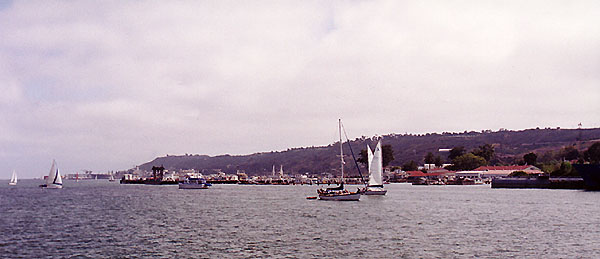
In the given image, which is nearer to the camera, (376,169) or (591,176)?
(376,169)

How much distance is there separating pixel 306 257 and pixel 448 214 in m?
38.1

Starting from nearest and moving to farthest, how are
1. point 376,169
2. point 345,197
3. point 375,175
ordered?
point 345,197, point 376,169, point 375,175

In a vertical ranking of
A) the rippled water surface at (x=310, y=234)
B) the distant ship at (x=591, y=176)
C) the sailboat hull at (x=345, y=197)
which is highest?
the distant ship at (x=591, y=176)

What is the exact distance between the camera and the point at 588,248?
138 feet

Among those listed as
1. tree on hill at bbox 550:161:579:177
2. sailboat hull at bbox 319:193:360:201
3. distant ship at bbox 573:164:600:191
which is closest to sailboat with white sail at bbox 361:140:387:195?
sailboat hull at bbox 319:193:360:201

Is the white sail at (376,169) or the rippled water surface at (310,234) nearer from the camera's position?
the rippled water surface at (310,234)

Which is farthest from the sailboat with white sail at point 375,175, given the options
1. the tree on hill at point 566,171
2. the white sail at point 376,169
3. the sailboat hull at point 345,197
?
the tree on hill at point 566,171

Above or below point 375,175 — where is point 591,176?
below

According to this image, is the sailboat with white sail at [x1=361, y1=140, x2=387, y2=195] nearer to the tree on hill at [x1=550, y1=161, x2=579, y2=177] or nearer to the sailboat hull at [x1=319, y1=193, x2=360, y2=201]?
the sailboat hull at [x1=319, y1=193, x2=360, y2=201]

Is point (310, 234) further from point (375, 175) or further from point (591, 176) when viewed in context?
point (591, 176)

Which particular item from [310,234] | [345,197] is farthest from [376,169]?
[310,234]

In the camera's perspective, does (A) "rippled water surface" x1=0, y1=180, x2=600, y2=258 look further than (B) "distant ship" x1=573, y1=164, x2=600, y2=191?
No

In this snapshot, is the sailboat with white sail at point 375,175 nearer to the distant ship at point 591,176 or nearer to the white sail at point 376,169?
the white sail at point 376,169

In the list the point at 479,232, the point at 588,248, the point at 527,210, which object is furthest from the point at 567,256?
the point at 527,210
